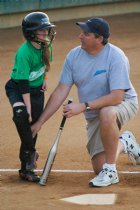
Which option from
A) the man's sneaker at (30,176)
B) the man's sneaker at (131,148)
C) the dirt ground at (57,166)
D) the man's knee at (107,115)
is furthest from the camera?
the man's sneaker at (131,148)

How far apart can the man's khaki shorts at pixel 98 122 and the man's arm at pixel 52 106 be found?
371mm

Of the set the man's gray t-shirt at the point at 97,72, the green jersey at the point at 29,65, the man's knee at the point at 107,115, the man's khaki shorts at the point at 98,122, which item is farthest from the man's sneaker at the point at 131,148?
the green jersey at the point at 29,65

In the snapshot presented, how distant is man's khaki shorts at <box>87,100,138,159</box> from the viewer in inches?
263

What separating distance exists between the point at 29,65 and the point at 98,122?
0.87m

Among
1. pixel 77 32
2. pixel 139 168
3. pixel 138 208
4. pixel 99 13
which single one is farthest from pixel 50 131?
pixel 99 13

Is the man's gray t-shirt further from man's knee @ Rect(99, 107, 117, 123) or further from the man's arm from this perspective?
man's knee @ Rect(99, 107, 117, 123)

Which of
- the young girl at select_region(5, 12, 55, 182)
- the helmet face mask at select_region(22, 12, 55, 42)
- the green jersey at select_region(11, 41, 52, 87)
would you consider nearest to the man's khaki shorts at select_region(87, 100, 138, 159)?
the young girl at select_region(5, 12, 55, 182)

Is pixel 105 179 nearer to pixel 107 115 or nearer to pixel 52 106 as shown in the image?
pixel 107 115

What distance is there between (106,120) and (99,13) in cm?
990

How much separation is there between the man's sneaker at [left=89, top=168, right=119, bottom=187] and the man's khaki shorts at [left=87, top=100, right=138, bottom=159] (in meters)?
0.46

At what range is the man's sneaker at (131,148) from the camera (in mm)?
7176

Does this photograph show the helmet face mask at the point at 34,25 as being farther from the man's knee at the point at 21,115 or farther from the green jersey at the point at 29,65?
the man's knee at the point at 21,115

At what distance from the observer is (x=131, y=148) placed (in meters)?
7.20

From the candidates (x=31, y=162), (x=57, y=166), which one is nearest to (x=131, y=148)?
(x=57, y=166)
